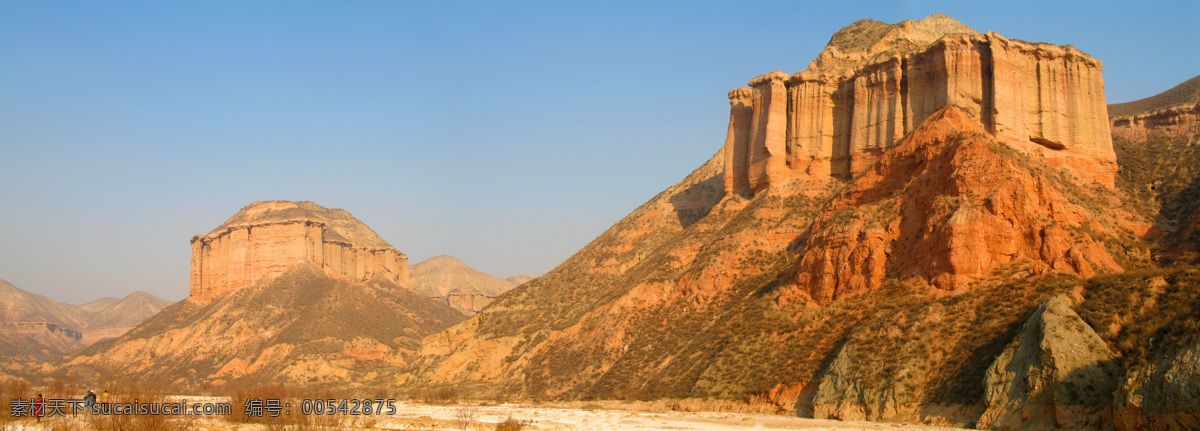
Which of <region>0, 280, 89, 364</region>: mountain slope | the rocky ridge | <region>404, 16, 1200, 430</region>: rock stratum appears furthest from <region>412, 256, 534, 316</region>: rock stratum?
<region>404, 16, 1200, 430</region>: rock stratum

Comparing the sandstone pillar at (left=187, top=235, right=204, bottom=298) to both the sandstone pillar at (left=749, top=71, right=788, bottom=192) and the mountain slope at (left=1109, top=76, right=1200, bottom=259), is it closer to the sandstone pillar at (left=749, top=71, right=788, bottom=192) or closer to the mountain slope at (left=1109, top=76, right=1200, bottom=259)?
the sandstone pillar at (left=749, top=71, right=788, bottom=192)

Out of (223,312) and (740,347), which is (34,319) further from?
(740,347)

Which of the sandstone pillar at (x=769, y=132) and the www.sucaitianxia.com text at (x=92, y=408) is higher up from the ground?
the sandstone pillar at (x=769, y=132)

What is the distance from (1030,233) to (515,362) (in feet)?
98.2

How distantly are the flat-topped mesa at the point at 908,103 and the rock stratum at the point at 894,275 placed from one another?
0.38 feet

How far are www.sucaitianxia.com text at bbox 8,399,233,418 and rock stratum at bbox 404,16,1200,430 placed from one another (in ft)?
67.7

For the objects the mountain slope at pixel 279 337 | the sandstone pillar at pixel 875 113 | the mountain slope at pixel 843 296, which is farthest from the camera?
the mountain slope at pixel 279 337

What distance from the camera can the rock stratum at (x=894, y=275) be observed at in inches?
1203

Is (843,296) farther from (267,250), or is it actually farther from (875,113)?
(267,250)

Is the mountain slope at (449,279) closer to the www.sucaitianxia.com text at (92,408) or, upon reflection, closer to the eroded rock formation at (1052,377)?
the www.sucaitianxia.com text at (92,408)

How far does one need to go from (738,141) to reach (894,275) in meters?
21.6

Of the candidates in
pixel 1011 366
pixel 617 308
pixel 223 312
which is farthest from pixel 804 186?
pixel 223 312

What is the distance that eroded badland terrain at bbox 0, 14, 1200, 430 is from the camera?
30797 mm

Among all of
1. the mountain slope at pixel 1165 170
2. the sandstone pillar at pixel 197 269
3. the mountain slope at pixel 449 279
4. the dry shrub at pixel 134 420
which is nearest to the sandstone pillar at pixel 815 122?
the mountain slope at pixel 1165 170
